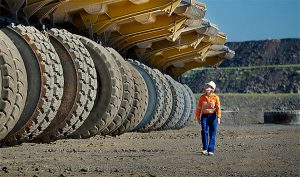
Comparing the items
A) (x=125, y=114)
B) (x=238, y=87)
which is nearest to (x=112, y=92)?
(x=125, y=114)

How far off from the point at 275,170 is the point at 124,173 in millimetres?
1217

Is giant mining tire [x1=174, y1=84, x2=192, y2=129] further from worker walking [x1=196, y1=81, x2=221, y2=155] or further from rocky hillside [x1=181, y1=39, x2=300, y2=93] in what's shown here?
rocky hillside [x1=181, y1=39, x2=300, y2=93]

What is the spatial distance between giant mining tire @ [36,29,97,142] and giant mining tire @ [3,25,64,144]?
0.67 meters

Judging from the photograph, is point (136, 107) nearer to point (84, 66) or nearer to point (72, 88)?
point (84, 66)

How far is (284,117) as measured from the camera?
27391 millimetres

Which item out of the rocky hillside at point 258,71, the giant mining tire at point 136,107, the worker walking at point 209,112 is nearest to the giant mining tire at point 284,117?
the giant mining tire at point 136,107

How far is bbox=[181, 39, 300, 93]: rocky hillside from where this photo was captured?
266 feet

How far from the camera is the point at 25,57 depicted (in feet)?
24.2

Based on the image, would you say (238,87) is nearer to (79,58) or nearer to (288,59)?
(288,59)

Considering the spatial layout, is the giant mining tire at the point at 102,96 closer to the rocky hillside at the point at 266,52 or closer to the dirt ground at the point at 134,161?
the dirt ground at the point at 134,161

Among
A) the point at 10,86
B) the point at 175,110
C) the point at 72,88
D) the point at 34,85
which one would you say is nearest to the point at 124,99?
the point at 72,88

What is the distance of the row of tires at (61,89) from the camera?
6.69m

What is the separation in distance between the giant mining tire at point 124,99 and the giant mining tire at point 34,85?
2514 mm

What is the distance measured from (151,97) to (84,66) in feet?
15.0
